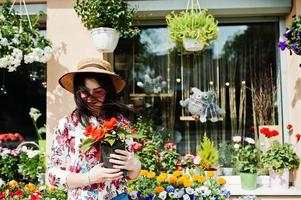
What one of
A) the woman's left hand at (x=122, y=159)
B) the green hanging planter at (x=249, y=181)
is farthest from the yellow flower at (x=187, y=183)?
the woman's left hand at (x=122, y=159)

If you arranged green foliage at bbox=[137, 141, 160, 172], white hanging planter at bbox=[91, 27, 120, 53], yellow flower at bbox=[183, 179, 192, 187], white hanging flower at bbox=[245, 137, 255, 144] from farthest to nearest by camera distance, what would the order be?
white hanging flower at bbox=[245, 137, 255, 144] < green foliage at bbox=[137, 141, 160, 172] < white hanging planter at bbox=[91, 27, 120, 53] < yellow flower at bbox=[183, 179, 192, 187]

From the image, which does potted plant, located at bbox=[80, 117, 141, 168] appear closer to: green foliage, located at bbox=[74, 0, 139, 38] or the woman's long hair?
the woman's long hair

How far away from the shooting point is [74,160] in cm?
211

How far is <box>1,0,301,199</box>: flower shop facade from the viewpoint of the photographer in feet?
14.8

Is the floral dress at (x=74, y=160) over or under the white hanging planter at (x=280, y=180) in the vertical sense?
over

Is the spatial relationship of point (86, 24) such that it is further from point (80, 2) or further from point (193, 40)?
point (193, 40)

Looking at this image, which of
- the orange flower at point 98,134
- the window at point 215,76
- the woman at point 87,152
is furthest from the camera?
the window at point 215,76

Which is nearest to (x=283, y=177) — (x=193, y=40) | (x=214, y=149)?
(x=214, y=149)

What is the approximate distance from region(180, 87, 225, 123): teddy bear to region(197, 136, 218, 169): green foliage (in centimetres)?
34

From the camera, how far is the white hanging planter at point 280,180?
4159 mm

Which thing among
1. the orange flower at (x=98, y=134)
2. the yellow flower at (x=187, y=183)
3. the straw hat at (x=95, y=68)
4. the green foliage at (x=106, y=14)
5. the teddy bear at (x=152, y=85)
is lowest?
the yellow flower at (x=187, y=183)

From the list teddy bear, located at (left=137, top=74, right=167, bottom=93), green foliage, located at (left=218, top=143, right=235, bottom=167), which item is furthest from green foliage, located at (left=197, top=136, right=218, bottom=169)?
teddy bear, located at (left=137, top=74, right=167, bottom=93)

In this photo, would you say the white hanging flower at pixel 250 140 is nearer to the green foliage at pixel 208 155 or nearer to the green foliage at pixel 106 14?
the green foliage at pixel 208 155

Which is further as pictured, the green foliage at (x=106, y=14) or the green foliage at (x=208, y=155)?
the green foliage at (x=208, y=155)
